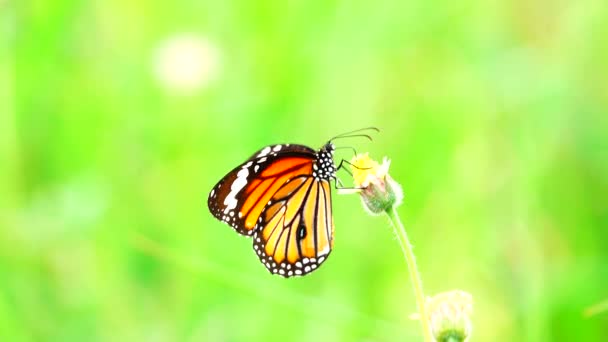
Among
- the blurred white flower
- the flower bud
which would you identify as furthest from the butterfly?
the blurred white flower

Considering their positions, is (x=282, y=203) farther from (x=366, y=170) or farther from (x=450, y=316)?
(x=450, y=316)

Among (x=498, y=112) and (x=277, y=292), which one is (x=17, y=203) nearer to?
(x=277, y=292)


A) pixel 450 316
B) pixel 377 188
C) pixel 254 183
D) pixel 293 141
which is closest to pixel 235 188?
pixel 254 183

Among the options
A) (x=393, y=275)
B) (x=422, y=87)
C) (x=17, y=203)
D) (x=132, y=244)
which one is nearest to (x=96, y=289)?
(x=132, y=244)

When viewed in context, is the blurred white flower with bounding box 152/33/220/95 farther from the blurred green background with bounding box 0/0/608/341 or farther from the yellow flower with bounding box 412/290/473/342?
the yellow flower with bounding box 412/290/473/342

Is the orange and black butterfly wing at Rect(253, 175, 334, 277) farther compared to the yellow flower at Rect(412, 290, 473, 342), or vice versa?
the orange and black butterfly wing at Rect(253, 175, 334, 277)

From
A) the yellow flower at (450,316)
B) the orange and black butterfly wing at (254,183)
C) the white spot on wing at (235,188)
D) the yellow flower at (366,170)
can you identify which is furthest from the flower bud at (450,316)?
the white spot on wing at (235,188)

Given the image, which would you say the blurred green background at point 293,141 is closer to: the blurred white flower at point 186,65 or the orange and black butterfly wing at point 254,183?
the blurred white flower at point 186,65
